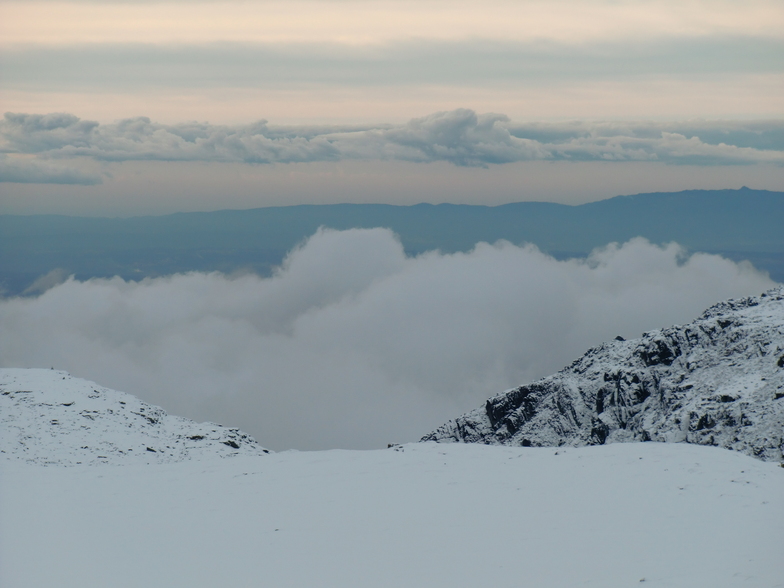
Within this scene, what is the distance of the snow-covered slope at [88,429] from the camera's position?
37406mm

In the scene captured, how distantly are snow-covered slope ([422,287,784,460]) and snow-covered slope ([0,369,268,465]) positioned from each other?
32.1m

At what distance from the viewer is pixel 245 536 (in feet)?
52.9

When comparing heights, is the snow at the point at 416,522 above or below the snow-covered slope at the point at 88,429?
above

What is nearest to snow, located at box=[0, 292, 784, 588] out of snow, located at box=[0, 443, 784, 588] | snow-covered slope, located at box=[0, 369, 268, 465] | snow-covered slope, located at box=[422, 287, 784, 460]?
snow, located at box=[0, 443, 784, 588]

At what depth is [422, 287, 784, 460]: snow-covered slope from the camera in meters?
44.2

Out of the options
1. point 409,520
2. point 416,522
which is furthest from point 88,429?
point 416,522

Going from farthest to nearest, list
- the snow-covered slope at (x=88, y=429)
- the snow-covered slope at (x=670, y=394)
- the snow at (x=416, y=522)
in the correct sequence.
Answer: the snow-covered slope at (x=670, y=394) < the snow-covered slope at (x=88, y=429) < the snow at (x=416, y=522)

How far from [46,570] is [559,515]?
41.2 feet

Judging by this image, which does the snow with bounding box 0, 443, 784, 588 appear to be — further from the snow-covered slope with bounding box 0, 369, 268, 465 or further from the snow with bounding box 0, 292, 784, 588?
the snow-covered slope with bounding box 0, 369, 268, 465

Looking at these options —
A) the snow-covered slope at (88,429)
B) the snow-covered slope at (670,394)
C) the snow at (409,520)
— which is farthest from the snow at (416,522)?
the snow-covered slope at (670,394)

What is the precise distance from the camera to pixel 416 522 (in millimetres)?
16266

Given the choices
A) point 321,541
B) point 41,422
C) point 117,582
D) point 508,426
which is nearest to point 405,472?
point 321,541

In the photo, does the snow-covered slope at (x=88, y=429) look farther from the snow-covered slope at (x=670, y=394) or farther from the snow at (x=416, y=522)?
the snow-covered slope at (x=670, y=394)

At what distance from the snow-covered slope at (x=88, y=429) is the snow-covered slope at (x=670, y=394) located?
1265 inches
